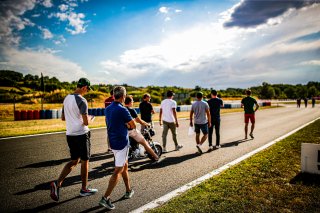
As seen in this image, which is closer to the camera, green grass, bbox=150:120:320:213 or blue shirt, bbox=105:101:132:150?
green grass, bbox=150:120:320:213

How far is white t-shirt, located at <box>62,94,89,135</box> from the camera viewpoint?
4254 millimetres

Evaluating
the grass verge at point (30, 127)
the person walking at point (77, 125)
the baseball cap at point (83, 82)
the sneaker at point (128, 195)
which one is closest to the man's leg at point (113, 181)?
the sneaker at point (128, 195)

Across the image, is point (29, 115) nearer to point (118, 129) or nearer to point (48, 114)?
point (48, 114)

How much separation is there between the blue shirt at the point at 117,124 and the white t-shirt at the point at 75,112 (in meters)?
0.58

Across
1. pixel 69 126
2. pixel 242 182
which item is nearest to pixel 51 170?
pixel 69 126

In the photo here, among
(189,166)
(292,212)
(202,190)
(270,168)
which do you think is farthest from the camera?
(189,166)

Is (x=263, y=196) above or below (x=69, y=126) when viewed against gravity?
below

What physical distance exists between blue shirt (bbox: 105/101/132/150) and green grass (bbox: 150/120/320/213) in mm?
1259

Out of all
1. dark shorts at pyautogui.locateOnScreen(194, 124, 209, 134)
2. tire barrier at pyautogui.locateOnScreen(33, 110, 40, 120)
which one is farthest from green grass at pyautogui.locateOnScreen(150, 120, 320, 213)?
tire barrier at pyautogui.locateOnScreen(33, 110, 40, 120)

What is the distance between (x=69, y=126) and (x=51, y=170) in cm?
Answer: 261

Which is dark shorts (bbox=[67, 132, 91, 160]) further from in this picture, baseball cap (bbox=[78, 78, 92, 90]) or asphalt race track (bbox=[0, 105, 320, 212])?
baseball cap (bbox=[78, 78, 92, 90])

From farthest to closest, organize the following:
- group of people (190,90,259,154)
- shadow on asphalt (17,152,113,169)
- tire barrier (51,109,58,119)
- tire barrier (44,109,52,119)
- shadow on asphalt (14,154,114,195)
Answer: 1. tire barrier (51,109,58,119)
2. tire barrier (44,109,52,119)
3. group of people (190,90,259,154)
4. shadow on asphalt (17,152,113,169)
5. shadow on asphalt (14,154,114,195)

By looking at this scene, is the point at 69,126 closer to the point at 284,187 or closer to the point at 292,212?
the point at 292,212

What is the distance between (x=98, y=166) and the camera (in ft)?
21.6
